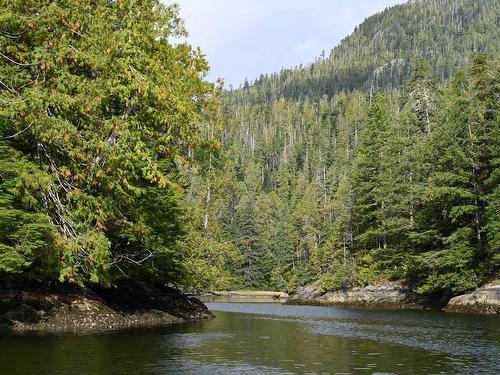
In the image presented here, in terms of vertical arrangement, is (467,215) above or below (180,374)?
above

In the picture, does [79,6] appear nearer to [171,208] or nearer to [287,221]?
[171,208]

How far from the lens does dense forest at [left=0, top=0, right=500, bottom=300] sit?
15352 millimetres

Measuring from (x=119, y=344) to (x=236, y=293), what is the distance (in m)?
76.7

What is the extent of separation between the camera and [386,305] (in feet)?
164

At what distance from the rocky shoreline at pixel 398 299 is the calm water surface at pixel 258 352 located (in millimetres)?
11682

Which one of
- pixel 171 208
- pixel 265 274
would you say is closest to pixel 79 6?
pixel 171 208

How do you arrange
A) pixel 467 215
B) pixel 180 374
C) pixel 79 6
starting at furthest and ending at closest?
pixel 467 215
pixel 79 6
pixel 180 374

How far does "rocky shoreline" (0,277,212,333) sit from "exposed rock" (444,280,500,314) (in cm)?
2042

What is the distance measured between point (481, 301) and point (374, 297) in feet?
53.2

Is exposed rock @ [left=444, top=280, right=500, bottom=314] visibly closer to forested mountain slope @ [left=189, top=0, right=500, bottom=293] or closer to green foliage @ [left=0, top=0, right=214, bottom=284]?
forested mountain slope @ [left=189, top=0, right=500, bottom=293]

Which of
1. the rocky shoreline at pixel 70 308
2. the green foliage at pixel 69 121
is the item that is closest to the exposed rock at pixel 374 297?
the rocky shoreline at pixel 70 308

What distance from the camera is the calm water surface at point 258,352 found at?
14516 mm

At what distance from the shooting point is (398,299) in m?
50.1

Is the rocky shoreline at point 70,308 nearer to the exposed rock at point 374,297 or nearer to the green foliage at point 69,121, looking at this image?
the green foliage at point 69,121
